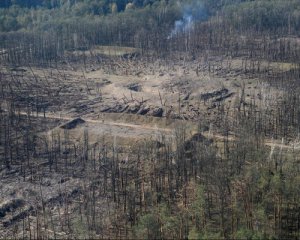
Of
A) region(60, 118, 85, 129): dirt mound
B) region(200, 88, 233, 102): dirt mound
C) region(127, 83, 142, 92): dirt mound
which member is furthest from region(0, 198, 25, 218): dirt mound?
region(127, 83, 142, 92): dirt mound

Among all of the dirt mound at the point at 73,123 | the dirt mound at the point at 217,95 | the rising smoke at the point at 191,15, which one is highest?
the rising smoke at the point at 191,15

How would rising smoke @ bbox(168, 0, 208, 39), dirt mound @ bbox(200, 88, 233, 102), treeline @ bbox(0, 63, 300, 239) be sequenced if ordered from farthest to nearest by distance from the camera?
rising smoke @ bbox(168, 0, 208, 39) < dirt mound @ bbox(200, 88, 233, 102) < treeline @ bbox(0, 63, 300, 239)

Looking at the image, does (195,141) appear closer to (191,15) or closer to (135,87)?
(135,87)

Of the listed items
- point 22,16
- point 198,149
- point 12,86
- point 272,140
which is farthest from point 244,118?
point 22,16

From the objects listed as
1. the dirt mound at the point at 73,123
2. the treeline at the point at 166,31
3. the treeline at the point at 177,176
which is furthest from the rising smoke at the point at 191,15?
the dirt mound at the point at 73,123

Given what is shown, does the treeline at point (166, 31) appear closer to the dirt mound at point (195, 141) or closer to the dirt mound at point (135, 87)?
the dirt mound at point (135, 87)

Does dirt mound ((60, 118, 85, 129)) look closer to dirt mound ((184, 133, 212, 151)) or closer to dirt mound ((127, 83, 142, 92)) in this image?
dirt mound ((127, 83, 142, 92))

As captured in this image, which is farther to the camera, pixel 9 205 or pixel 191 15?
pixel 191 15

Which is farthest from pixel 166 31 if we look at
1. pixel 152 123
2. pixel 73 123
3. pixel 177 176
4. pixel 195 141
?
pixel 177 176
